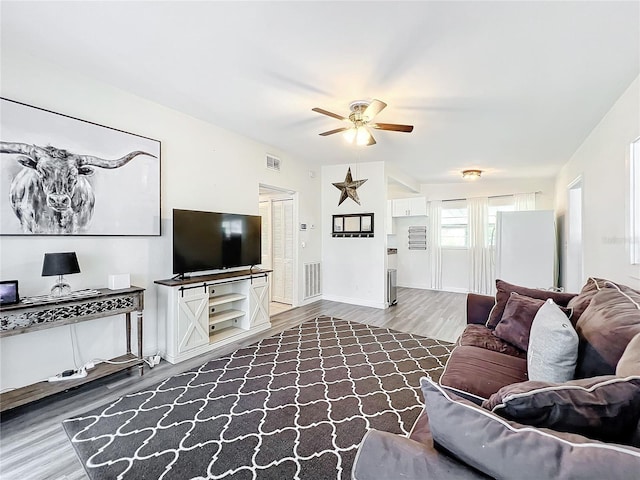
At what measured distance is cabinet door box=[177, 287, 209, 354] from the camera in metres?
3.02

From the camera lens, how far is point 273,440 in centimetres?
185

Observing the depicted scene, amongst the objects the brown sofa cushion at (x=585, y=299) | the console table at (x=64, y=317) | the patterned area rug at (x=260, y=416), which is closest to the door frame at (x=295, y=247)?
the patterned area rug at (x=260, y=416)

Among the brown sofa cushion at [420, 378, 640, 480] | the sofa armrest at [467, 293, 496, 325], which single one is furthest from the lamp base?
the sofa armrest at [467, 293, 496, 325]

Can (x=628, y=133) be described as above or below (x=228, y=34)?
below

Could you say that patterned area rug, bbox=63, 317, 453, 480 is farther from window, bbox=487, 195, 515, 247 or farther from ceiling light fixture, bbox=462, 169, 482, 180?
window, bbox=487, 195, 515, 247

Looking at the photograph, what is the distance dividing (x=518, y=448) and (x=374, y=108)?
2.55m

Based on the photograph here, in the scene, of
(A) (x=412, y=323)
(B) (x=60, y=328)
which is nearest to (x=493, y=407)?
(B) (x=60, y=328)

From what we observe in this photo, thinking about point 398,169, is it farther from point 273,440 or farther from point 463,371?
point 273,440

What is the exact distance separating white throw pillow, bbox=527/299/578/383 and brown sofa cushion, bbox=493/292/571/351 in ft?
1.93

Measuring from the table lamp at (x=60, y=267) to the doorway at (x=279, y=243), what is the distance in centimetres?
313

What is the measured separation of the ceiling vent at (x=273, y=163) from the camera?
14.9 feet

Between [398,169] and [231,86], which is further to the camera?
[398,169]

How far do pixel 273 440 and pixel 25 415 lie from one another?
6.13ft

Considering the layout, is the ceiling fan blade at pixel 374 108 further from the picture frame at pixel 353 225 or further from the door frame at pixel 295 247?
the picture frame at pixel 353 225
